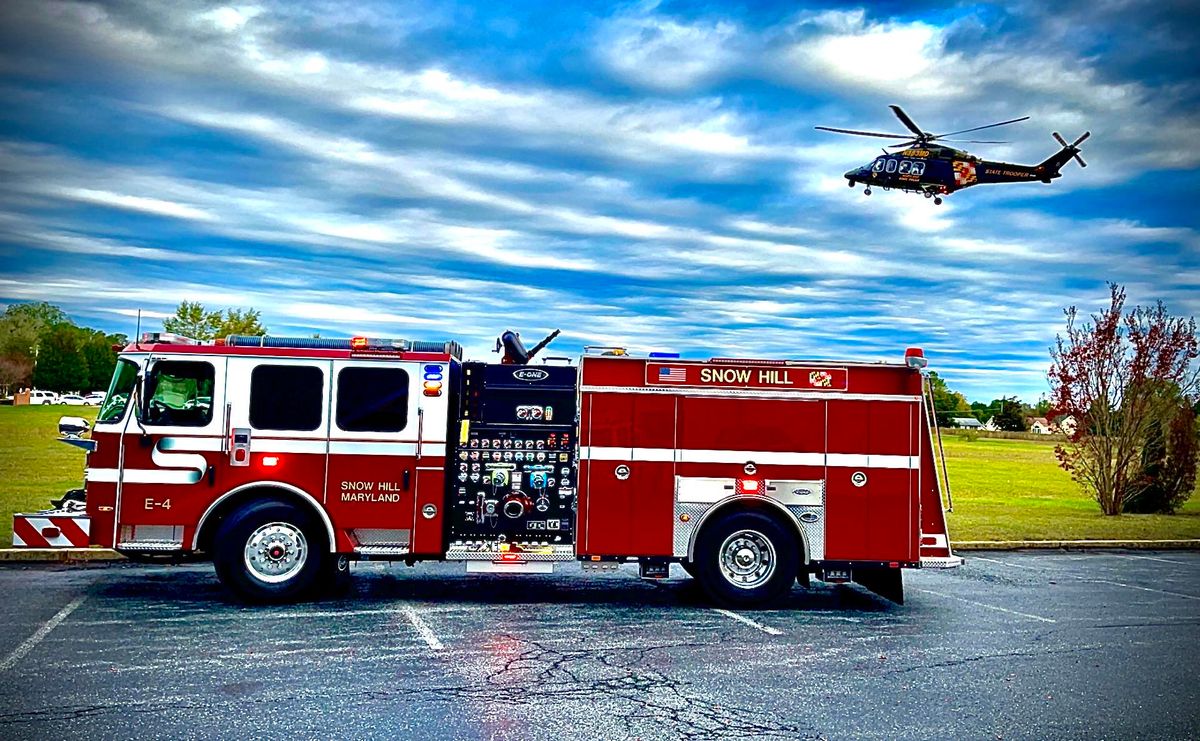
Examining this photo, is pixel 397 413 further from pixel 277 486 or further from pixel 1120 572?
pixel 1120 572

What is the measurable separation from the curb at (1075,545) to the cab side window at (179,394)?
1100 cm

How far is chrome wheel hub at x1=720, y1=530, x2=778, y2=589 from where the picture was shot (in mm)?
10664

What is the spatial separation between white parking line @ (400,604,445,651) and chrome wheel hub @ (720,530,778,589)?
10.5 feet

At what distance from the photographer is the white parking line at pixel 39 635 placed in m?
7.51

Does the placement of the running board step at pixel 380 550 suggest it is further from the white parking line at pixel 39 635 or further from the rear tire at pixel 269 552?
the white parking line at pixel 39 635

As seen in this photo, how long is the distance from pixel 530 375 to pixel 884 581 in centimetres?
444

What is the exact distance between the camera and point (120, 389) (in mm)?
10391

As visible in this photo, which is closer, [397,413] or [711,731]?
[711,731]

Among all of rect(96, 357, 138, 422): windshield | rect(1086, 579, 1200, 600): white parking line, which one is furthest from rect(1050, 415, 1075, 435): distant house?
rect(96, 357, 138, 422): windshield

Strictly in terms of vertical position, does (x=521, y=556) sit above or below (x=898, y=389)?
below

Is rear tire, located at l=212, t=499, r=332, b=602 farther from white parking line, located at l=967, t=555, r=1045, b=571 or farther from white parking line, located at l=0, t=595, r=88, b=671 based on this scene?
white parking line, located at l=967, t=555, r=1045, b=571

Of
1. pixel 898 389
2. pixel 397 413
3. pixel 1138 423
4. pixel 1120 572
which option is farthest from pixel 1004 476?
pixel 397 413

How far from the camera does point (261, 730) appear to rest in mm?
6055

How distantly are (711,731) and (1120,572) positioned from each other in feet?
32.5
